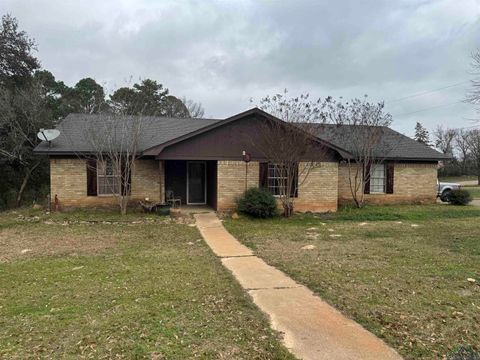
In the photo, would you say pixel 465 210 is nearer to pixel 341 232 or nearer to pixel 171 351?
pixel 341 232

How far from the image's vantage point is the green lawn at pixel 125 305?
13.1 ft

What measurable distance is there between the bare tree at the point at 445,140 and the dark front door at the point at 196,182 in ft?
182

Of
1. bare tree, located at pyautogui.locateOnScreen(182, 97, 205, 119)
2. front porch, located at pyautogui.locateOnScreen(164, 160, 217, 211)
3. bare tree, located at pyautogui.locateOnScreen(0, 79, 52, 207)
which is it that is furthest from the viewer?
bare tree, located at pyautogui.locateOnScreen(182, 97, 205, 119)

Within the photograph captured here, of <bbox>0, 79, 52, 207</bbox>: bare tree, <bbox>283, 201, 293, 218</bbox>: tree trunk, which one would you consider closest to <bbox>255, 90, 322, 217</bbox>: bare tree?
<bbox>283, 201, 293, 218</bbox>: tree trunk

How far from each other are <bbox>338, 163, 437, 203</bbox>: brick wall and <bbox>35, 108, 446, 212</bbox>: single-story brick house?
925 millimetres

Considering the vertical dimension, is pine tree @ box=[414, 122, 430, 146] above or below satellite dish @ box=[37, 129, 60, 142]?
above

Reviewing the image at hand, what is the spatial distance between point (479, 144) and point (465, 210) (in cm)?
3607

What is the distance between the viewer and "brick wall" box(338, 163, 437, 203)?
18.3 m

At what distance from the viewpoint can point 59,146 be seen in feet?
49.4

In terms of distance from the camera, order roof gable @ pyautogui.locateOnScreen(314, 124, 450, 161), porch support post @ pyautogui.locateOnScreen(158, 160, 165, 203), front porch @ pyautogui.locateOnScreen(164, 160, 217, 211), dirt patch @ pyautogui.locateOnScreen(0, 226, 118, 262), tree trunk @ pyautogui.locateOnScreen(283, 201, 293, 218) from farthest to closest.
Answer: roof gable @ pyautogui.locateOnScreen(314, 124, 450, 161) → front porch @ pyautogui.locateOnScreen(164, 160, 217, 211) → porch support post @ pyautogui.locateOnScreen(158, 160, 165, 203) → tree trunk @ pyautogui.locateOnScreen(283, 201, 293, 218) → dirt patch @ pyautogui.locateOnScreen(0, 226, 118, 262)

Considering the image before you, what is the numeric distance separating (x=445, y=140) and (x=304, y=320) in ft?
219

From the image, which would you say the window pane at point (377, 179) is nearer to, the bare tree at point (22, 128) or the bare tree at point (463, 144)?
the bare tree at point (22, 128)

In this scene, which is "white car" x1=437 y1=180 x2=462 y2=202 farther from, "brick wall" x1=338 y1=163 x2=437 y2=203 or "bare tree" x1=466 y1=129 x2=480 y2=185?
"bare tree" x1=466 y1=129 x2=480 y2=185

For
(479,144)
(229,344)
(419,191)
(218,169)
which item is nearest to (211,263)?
(229,344)
